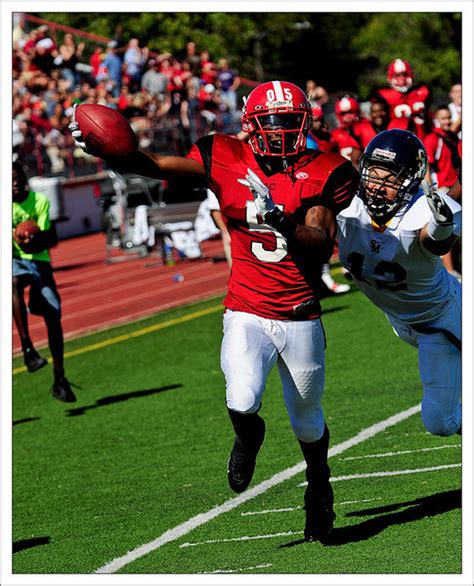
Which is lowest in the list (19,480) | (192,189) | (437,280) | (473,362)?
(19,480)

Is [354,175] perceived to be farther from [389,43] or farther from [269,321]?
[389,43]

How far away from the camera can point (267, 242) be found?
5.42 m

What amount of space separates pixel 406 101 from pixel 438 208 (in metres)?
7.84

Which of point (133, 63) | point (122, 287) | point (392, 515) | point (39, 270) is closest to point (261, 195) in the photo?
point (392, 515)

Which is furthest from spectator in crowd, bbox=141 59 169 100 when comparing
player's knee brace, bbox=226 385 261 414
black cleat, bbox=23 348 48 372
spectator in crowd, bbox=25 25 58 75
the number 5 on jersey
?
player's knee brace, bbox=226 385 261 414

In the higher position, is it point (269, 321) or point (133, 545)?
point (269, 321)

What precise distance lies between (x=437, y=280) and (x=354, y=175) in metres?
0.69

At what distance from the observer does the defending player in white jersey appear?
5445mm

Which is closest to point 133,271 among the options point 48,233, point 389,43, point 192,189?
point 48,233

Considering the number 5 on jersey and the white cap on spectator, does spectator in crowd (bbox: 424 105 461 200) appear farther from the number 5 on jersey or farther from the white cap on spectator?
the white cap on spectator

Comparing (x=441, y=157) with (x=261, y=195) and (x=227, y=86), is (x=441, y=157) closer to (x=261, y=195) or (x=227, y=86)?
(x=261, y=195)

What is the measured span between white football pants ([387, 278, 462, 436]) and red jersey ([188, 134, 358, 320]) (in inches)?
23.8

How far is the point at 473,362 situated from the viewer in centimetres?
580

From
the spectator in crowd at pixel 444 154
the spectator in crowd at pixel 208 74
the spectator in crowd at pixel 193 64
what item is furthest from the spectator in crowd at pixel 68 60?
the spectator in crowd at pixel 444 154
